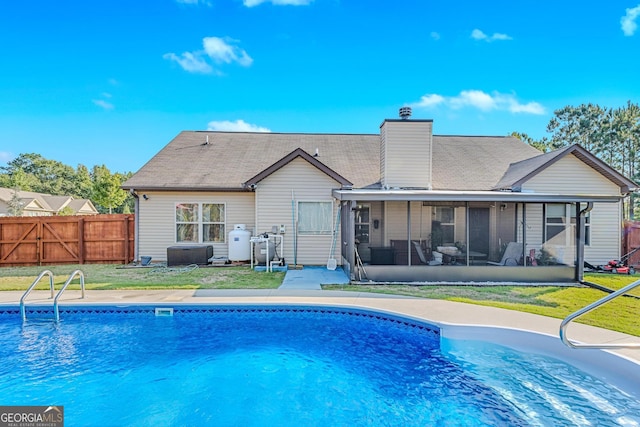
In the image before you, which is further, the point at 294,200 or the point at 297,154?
the point at 294,200

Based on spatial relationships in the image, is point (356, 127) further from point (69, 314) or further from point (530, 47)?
point (69, 314)

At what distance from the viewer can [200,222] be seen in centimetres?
1290

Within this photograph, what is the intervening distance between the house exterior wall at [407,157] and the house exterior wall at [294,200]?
206 centimetres

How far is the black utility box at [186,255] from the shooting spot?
12047 millimetres

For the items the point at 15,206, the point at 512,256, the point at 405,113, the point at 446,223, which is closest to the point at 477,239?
the point at 446,223

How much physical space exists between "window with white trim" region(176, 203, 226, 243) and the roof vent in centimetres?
719

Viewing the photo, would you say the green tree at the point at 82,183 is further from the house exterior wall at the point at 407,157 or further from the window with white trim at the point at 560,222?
the window with white trim at the point at 560,222

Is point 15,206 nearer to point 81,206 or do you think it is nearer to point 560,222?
point 81,206

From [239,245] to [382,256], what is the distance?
4.91 metres

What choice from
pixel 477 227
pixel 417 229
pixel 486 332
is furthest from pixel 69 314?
pixel 477 227

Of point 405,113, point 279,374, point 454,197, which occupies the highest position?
point 405,113

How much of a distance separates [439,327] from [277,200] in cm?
758

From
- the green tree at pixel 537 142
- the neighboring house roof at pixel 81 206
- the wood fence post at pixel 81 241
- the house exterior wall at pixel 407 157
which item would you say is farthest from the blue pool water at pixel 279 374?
the neighboring house roof at pixel 81 206

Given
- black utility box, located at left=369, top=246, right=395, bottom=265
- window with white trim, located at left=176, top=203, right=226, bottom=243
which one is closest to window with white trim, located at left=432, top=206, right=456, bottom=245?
black utility box, located at left=369, top=246, right=395, bottom=265
